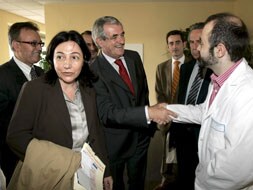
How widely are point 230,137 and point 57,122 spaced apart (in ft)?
3.08

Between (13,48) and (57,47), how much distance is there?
105 centimetres

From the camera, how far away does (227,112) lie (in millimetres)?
1343

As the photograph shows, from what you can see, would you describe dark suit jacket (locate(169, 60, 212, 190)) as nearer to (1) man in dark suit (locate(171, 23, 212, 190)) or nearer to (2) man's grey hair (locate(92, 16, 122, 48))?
(1) man in dark suit (locate(171, 23, 212, 190))

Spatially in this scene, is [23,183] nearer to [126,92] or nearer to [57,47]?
[57,47]

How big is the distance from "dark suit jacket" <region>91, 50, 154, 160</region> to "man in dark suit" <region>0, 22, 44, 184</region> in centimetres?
67

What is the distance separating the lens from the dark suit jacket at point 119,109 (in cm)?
193

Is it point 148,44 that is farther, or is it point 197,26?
point 148,44

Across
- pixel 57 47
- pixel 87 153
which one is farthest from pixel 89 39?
pixel 87 153

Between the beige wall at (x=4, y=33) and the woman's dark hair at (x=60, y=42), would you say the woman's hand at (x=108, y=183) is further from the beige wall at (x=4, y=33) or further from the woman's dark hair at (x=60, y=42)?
the beige wall at (x=4, y=33)

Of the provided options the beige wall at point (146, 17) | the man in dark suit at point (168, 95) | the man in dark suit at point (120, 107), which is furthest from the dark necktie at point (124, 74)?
the beige wall at point (146, 17)

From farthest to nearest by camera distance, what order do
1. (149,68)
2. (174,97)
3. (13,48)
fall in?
(149,68) < (174,97) < (13,48)

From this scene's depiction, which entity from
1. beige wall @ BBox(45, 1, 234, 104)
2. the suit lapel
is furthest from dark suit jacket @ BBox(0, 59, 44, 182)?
beige wall @ BBox(45, 1, 234, 104)

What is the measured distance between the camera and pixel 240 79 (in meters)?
1.35

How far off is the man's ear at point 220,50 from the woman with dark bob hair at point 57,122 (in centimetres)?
81
